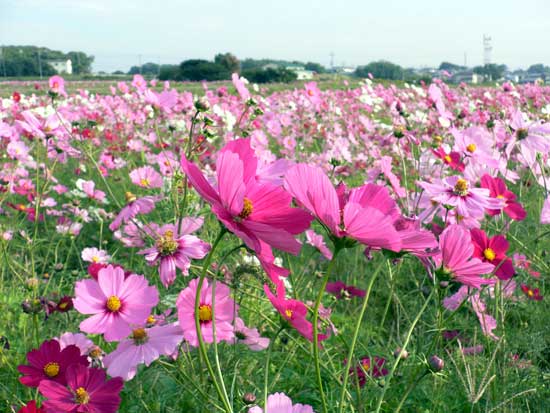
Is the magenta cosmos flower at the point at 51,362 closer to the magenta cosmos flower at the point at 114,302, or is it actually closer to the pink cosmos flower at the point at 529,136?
the magenta cosmos flower at the point at 114,302

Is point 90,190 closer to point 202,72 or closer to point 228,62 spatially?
point 202,72

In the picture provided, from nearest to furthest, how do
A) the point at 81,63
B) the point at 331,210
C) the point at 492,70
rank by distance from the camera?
the point at 331,210, the point at 492,70, the point at 81,63

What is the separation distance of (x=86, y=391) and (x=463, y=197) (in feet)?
2.19

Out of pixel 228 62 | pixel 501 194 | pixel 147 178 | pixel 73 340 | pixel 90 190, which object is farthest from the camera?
pixel 228 62

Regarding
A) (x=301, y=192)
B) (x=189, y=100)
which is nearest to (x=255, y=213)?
(x=301, y=192)

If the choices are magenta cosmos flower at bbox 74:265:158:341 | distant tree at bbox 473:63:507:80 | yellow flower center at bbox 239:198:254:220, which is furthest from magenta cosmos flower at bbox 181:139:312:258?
distant tree at bbox 473:63:507:80

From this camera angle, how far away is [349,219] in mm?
485

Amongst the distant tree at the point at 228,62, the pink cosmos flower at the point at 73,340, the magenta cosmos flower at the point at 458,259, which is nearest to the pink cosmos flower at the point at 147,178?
the pink cosmos flower at the point at 73,340

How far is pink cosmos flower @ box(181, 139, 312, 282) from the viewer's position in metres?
0.45

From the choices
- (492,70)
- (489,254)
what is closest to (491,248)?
(489,254)

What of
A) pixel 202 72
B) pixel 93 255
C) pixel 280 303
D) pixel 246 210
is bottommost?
pixel 93 255

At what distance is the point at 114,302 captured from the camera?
731mm

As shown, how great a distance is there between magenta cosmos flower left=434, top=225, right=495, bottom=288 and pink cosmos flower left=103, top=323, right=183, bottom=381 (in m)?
0.35

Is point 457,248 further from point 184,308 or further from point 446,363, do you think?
point 446,363
